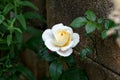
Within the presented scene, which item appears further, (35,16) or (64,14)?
(35,16)

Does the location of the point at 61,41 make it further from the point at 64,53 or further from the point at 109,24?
the point at 109,24

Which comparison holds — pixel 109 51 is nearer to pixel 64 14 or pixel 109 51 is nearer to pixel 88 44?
pixel 88 44

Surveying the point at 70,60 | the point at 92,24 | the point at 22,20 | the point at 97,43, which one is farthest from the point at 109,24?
the point at 22,20

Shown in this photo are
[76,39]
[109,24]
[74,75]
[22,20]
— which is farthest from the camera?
[22,20]

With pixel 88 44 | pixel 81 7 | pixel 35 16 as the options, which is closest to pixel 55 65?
pixel 88 44

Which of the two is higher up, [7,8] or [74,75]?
[7,8]
